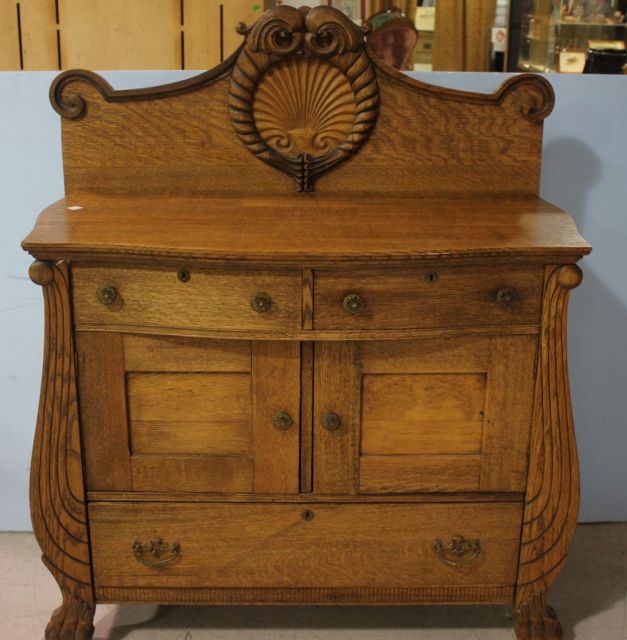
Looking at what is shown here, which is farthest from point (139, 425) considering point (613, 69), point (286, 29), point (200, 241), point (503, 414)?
point (613, 69)

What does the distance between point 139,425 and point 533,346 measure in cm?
77

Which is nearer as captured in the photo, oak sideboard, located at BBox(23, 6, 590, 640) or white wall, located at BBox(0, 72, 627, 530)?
oak sideboard, located at BBox(23, 6, 590, 640)

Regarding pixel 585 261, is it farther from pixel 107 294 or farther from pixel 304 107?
pixel 107 294

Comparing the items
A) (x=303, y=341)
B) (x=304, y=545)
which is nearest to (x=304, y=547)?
(x=304, y=545)

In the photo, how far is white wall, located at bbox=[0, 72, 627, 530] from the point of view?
2133mm

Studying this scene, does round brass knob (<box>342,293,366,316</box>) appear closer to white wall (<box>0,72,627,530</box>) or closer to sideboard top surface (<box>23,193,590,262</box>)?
sideboard top surface (<box>23,193,590,262</box>)

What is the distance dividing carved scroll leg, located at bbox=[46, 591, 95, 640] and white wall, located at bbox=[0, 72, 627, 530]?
1.81 feet

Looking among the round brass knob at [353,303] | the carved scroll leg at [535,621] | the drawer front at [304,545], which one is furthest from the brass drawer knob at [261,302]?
the carved scroll leg at [535,621]

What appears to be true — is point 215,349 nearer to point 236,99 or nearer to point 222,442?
point 222,442

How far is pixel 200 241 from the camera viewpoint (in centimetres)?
162

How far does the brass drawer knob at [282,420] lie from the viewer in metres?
1.75

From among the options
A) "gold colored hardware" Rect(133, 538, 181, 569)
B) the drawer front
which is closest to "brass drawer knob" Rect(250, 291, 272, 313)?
the drawer front

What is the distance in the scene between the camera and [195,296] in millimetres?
1661

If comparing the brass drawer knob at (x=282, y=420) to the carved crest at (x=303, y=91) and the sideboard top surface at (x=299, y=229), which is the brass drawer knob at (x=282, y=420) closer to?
the sideboard top surface at (x=299, y=229)
